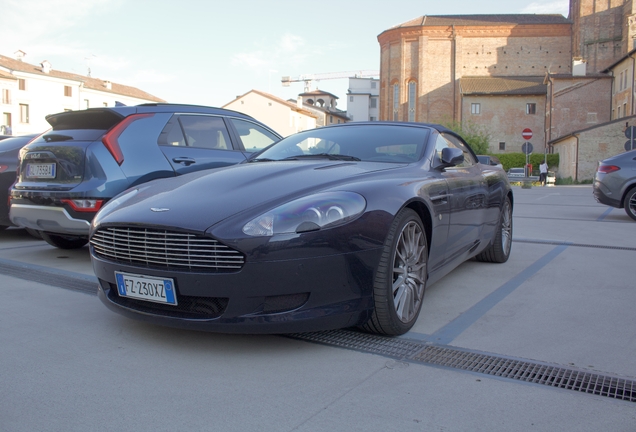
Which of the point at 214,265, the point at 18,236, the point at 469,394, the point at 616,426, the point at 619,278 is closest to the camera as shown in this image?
the point at 616,426

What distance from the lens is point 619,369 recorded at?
2.97 meters

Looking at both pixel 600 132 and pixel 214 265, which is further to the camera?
pixel 600 132

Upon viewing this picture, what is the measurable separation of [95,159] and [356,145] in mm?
2522

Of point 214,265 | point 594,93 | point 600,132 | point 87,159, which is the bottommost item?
point 214,265

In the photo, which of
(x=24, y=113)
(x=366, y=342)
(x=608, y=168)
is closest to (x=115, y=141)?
(x=366, y=342)

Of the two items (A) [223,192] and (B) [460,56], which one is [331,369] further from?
(B) [460,56]

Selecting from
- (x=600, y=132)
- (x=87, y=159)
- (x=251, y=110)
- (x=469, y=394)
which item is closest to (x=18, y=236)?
(x=87, y=159)

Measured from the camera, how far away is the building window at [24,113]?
62219 mm

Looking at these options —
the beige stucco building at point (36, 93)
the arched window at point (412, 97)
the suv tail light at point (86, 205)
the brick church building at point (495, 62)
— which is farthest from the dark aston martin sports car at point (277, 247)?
the arched window at point (412, 97)

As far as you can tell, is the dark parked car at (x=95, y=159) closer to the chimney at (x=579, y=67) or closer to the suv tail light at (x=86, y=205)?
the suv tail light at (x=86, y=205)

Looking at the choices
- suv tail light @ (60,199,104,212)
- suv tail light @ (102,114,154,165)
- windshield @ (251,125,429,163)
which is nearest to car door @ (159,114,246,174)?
suv tail light @ (102,114,154,165)

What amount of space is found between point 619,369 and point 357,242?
4.94 feet

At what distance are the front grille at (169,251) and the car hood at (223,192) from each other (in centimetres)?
6

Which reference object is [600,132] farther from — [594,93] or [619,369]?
[619,369]
